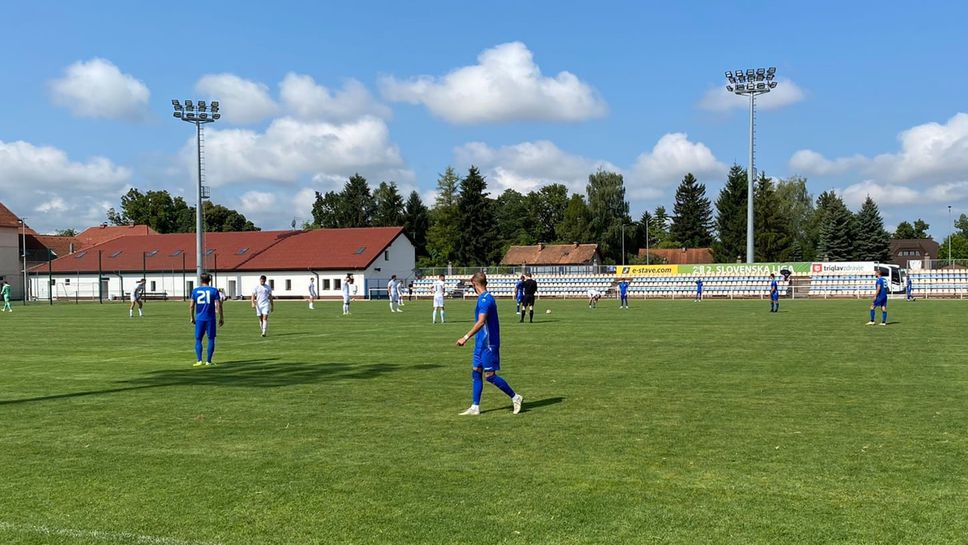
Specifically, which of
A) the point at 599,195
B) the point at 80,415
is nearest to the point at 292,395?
the point at 80,415

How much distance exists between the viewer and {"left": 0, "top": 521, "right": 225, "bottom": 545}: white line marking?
5.41 m

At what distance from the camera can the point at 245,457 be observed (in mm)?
7812

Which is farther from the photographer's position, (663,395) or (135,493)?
(663,395)

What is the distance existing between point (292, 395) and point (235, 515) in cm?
593

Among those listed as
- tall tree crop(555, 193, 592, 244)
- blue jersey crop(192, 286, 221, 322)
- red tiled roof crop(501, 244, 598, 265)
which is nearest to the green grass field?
blue jersey crop(192, 286, 221, 322)

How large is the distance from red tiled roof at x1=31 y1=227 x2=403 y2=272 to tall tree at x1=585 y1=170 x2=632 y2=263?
32973 millimetres

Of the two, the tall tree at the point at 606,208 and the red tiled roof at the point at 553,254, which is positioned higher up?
the tall tree at the point at 606,208

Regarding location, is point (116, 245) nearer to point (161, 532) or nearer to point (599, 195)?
point (599, 195)

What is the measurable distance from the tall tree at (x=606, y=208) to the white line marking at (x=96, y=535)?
9694 centimetres

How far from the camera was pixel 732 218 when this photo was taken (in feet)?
291

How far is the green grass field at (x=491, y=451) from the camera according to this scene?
570cm

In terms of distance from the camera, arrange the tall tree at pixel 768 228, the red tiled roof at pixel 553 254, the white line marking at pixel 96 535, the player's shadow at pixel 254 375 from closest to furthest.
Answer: the white line marking at pixel 96 535, the player's shadow at pixel 254 375, the tall tree at pixel 768 228, the red tiled roof at pixel 553 254

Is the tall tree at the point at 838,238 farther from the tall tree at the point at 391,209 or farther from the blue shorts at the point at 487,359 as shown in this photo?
the blue shorts at the point at 487,359

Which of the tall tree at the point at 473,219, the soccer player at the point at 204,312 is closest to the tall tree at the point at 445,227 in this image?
the tall tree at the point at 473,219
